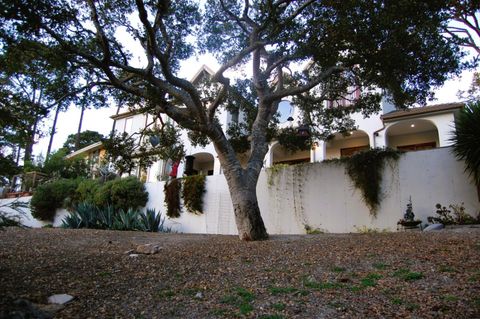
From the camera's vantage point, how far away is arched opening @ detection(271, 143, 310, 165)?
59.0 feet

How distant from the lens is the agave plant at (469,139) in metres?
8.05

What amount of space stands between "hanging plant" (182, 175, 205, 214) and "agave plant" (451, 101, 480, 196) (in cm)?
788

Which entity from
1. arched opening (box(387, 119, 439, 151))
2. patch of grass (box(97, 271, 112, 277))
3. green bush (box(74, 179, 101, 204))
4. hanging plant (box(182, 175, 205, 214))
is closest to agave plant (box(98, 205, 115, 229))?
hanging plant (box(182, 175, 205, 214))

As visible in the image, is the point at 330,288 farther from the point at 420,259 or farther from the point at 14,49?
the point at 14,49

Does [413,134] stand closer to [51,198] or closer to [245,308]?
[245,308]

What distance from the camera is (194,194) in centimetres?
1184

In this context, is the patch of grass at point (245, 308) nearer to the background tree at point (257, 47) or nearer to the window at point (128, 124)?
the background tree at point (257, 47)

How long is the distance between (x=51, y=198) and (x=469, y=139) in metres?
16.2

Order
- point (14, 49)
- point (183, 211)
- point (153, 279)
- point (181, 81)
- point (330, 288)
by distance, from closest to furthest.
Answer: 1. point (330, 288)
2. point (153, 279)
3. point (14, 49)
4. point (181, 81)
5. point (183, 211)

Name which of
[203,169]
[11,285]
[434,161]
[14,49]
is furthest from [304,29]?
[203,169]

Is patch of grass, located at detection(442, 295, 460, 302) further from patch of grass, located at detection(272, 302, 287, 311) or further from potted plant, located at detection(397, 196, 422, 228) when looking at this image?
potted plant, located at detection(397, 196, 422, 228)

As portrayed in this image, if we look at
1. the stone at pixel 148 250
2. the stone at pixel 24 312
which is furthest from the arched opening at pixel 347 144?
the stone at pixel 24 312

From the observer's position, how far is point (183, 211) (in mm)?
12125

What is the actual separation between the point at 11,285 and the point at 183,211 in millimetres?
8409
